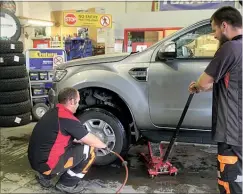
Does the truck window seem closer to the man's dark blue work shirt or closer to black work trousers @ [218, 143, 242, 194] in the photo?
the man's dark blue work shirt

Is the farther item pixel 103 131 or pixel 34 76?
pixel 34 76

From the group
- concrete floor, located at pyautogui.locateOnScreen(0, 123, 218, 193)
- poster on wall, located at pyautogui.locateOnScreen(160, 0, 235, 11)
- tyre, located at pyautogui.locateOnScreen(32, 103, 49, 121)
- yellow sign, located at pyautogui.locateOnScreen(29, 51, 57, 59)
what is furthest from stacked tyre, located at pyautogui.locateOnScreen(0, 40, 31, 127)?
poster on wall, located at pyautogui.locateOnScreen(160, 0, 235, 11)

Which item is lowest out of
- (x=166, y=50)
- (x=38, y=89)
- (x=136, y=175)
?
(x=136, y=175)

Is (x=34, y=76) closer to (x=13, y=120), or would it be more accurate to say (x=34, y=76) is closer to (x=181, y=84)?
(x=13, y=120)

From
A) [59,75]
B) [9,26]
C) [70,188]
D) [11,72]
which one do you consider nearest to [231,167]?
[70,188]

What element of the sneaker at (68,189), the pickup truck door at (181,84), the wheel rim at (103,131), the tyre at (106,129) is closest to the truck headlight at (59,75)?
the tyre at (106,129)

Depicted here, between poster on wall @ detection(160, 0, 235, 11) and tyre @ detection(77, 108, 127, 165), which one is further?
poster on wall @ detection(160, 0, 235, 11)

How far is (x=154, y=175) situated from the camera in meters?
3.51

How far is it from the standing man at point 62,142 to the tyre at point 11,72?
3213 millimetres

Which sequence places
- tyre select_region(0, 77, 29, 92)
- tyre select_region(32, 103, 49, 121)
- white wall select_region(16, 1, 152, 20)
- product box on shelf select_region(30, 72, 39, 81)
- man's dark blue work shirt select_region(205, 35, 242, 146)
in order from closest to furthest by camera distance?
man's dark blue work shirt select_region(205, 35, 242, 146) < tyre select_region(0, 77, 29, 92) < tyre select_region(32, 103, 49, 121) < product box on shelf select_region(30, 72, 39, 81) < white wall select_region(16, 1, 152, 20)

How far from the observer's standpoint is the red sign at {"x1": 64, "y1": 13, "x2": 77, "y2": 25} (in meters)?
8.74

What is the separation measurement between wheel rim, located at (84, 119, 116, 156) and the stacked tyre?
8.86 ft

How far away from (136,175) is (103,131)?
0.64 m

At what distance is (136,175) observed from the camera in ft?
11.8
